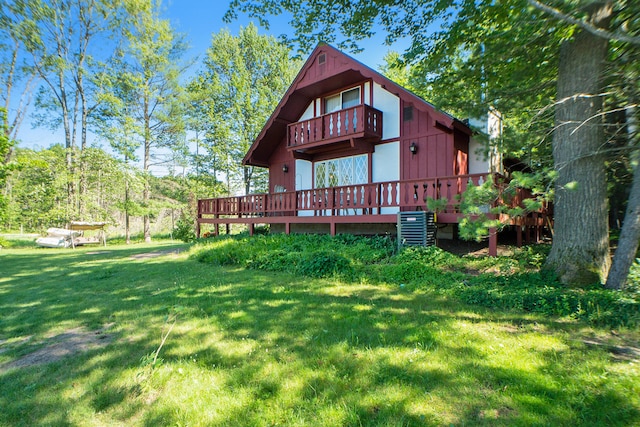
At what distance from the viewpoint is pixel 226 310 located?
4.45m

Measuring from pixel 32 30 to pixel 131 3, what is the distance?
6035 millimetres

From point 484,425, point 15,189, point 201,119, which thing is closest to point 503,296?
point 484,425

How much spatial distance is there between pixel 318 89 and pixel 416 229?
7455 millimetres

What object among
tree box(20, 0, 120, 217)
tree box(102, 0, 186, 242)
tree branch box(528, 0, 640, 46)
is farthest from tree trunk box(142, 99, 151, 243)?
tree branch box(528, 0, 640, 46)

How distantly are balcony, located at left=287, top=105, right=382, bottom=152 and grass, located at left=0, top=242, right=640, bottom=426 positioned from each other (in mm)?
7044

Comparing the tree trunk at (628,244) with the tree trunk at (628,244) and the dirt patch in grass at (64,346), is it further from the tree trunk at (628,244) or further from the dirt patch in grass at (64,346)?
the dirt patch in grass at (64,346)

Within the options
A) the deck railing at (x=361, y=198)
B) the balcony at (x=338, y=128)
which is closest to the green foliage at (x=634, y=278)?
the deck railing at (x=361, y=198)

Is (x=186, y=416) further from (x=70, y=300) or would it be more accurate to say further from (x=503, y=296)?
(x=70, y=300)

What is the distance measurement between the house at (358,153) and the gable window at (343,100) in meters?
0.04

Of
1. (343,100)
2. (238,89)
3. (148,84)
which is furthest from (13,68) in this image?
(343,100)

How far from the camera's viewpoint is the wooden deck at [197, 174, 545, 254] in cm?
805

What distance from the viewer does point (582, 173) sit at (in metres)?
5.00

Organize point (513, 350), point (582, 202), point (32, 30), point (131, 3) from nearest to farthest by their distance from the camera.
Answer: point (513, 350)
point (582, 202)
point (32, 30)
point (131, 3)

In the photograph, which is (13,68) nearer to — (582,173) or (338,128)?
(338,128)
